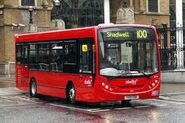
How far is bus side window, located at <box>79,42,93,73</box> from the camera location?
59.5 ft

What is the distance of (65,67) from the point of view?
1991cm

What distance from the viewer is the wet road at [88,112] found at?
15170 mm

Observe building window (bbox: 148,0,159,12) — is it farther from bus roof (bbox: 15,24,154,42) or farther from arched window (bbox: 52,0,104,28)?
bus roof (bbox: 15,24,154,42)

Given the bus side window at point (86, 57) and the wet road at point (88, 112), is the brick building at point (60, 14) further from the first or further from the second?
the bus side window at point (86, 57)

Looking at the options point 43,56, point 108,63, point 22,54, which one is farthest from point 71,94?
point 22,54

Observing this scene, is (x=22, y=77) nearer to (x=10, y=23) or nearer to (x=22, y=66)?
(x=22, y=66)

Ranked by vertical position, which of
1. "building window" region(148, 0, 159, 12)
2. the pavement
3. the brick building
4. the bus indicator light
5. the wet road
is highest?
"building window" region(148, 0, 159, 12)

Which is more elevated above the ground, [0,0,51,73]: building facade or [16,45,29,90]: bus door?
[0,0,51,73]: building facade

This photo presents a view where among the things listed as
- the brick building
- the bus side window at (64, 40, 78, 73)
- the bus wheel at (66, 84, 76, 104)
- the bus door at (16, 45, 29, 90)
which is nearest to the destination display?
the bus side window at (64, 40, 78, 73)

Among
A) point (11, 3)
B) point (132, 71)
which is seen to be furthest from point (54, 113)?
point (11, 3)

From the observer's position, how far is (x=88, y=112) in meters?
17.2

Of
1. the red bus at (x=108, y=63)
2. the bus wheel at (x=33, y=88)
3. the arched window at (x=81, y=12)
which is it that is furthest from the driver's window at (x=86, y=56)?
the arched window at (x=81, y=12)

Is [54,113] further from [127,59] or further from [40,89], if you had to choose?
[40,89]

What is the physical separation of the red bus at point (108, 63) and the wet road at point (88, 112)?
485mm
